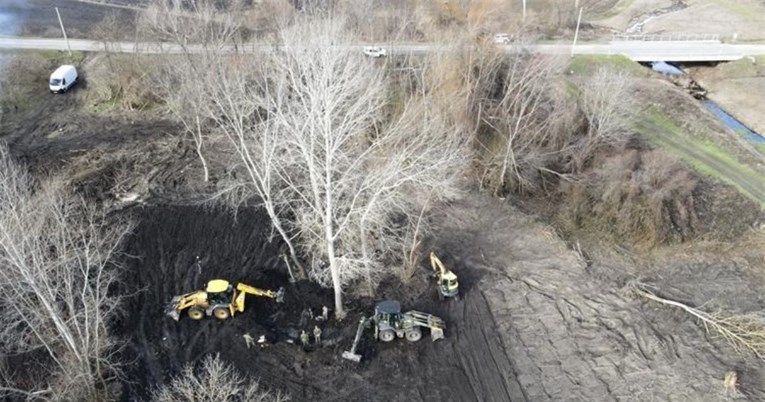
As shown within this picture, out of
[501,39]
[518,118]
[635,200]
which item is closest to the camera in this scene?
[635,200]

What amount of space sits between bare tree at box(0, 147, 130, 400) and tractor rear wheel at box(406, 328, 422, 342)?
513 inches

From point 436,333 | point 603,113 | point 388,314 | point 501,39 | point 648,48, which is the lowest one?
point 436,333

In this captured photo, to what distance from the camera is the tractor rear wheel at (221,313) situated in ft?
90.0

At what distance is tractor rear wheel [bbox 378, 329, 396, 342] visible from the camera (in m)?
26.5

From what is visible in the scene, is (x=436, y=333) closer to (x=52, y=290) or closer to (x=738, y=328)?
(x=738, y=328)

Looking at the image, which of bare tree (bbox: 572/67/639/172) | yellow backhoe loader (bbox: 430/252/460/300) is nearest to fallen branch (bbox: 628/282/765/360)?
yellow backhoe loader (bbox: 430/252/460/300)

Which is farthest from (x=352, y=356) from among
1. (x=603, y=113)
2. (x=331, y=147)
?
(x=603, y=113)

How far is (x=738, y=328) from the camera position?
85.6 ft

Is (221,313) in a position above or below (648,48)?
below

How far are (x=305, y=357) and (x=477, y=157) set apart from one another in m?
19.9

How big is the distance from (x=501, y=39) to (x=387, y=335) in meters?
27.2

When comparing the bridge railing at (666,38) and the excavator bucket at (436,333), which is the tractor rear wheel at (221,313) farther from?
the bridge railing at (666,38)

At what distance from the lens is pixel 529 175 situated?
38312 mm

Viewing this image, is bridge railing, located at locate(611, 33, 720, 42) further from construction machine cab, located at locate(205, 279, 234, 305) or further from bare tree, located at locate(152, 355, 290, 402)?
bare tree, located at locate(152, 355, 290, 402)
